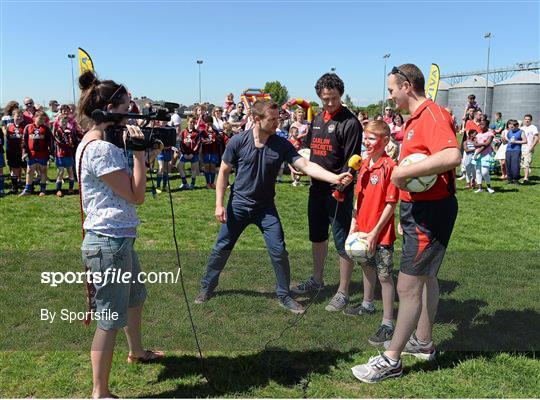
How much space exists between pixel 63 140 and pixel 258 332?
849 cm

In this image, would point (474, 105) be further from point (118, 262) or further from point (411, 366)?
point (118, 262)

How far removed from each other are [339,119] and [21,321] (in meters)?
3.54

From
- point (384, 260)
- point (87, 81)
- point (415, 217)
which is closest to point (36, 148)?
point (87, 81)

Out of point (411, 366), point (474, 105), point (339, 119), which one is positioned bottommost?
point (411, 366)

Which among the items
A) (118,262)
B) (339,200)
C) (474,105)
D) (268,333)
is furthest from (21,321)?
(474,105)

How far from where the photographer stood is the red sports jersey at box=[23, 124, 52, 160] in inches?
414

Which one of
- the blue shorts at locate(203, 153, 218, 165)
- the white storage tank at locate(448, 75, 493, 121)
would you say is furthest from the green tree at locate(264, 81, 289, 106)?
the blue shorts at locate(203, 153, 218, 165)

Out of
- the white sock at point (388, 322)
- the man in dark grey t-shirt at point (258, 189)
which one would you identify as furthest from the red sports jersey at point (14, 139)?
the white sock at point (388, 322)

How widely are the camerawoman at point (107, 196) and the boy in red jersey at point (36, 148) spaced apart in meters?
8.61

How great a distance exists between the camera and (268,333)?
4184mm

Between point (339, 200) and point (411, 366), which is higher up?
point (339, 200)

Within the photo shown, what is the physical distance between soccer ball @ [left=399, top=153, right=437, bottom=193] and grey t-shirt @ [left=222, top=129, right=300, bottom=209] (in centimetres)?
150

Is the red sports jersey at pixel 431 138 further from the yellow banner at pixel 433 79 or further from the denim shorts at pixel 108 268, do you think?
the yellow banner at pixel 433 79

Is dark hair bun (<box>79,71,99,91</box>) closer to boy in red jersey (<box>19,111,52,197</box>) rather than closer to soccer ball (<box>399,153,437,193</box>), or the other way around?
soccer ball (<box>399,153,437,193</box>)
